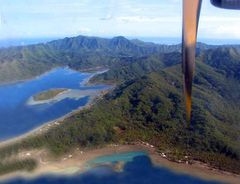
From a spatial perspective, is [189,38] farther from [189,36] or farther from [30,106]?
[30,106]

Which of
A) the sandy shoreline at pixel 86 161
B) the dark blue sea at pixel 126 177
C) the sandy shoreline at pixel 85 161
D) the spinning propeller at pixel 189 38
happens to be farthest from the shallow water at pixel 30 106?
the spinning propeller at pixel 189 38

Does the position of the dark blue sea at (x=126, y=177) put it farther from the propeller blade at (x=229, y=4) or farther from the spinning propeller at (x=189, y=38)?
the spinning propeller at (x=189, y=38)

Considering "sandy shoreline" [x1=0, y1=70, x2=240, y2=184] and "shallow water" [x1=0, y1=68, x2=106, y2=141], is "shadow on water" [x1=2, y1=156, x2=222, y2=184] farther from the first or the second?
"shallow water" [x1=0, y1=68, x2=106, y2=141]

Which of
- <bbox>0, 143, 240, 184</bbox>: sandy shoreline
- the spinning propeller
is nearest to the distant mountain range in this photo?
<bbox>0, 143, 240, 184</bbox>: sandy shoreline

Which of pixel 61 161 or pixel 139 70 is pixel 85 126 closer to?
pixel 61 161

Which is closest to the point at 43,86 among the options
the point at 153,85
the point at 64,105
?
the point at 64,105

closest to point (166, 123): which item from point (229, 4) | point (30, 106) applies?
point (30, 106)
